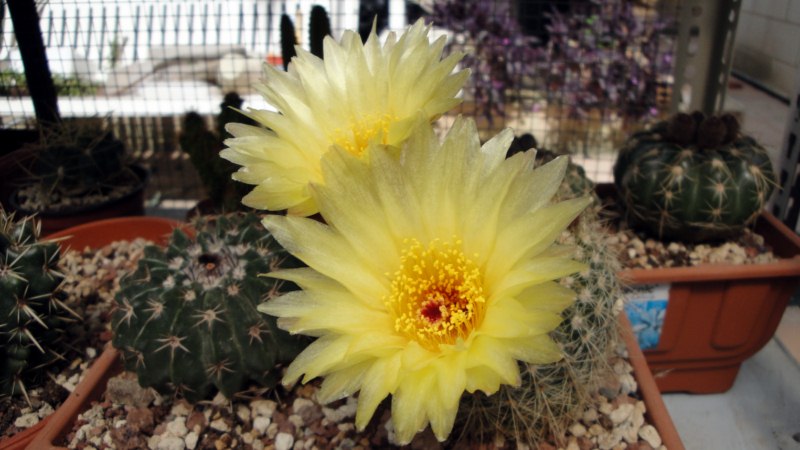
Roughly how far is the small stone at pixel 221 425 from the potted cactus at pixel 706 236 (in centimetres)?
83

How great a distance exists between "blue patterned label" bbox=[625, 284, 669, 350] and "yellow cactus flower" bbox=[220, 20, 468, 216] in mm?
778

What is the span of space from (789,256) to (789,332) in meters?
0.25

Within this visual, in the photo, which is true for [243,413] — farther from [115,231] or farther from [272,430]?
[115,231]

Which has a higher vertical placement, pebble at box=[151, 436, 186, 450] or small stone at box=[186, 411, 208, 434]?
small stone at box=[186, 411, 208, 434]

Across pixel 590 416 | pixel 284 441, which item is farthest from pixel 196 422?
pixel 590 416

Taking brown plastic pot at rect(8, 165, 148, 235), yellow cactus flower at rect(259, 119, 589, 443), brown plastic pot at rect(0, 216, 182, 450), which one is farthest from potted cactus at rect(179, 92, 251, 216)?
yellow cactus flower at rect(259, 119, 589, 443)

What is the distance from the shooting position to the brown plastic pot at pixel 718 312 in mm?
1511

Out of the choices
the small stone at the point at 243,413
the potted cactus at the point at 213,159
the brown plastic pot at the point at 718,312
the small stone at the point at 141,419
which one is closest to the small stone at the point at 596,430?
the brown plastic pot at the point at 718,312

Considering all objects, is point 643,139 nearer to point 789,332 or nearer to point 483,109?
point 789,332

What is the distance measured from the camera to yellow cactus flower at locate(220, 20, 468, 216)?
2.97 feet

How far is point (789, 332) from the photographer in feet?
5.79

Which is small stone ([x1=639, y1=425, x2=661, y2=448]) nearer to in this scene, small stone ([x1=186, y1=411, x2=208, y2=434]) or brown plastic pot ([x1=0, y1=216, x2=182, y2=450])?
small stone ([x1=186, y1=411, x2=208, y2=434])

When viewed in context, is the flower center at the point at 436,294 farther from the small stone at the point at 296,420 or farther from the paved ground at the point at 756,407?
the paved ground at the point at 756,407

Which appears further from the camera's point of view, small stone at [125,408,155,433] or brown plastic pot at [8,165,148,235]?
brown plastic pot at [8,165,148,235]
